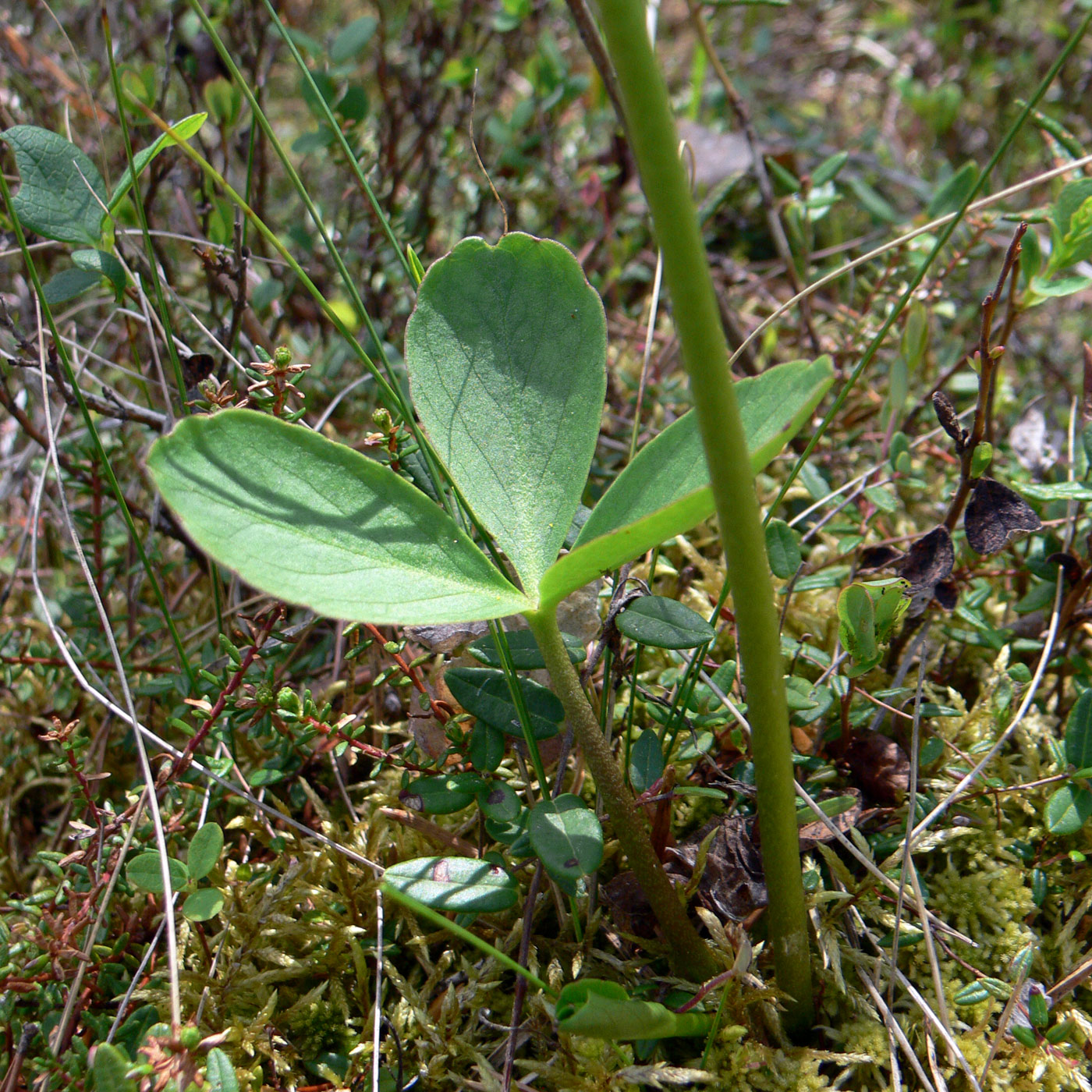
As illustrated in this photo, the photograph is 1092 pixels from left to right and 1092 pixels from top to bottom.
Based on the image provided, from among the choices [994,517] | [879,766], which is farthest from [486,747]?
[994,517]

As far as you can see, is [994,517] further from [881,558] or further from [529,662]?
[529,662]

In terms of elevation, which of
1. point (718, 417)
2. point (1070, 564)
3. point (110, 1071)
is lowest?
point (1070, 564)

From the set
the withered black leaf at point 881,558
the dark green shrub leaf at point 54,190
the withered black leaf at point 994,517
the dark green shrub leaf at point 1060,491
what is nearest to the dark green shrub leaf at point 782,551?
the withered black leaf at point 881,558

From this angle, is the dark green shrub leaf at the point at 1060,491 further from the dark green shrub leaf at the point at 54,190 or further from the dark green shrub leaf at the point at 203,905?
the dark green shrub leaf at the point at 54,190

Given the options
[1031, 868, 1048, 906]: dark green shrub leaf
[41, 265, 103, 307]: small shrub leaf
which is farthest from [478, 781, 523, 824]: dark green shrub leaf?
[41, 265, 103, 307]: small shrub leaf

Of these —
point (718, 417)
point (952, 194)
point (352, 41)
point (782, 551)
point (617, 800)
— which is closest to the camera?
point (718, 417)

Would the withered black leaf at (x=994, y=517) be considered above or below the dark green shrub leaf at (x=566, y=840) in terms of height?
below

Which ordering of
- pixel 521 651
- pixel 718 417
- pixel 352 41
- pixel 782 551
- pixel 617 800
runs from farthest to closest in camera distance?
pixel 352 41
pixel 782 551
pixel 521 651
pixel 617 800
pixel 718 417

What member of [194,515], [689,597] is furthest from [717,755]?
[194,515]
